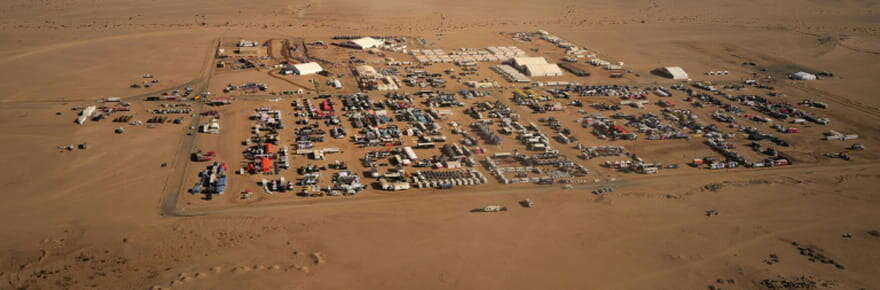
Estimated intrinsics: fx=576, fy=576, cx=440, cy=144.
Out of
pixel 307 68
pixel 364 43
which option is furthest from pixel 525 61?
pixel 307 68

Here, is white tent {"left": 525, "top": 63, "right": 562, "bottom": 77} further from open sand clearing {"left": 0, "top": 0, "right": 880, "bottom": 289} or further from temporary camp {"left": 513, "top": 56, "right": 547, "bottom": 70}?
open sand clearing {"left": 0, "top": 0, "right": 880, "bottom": 289}

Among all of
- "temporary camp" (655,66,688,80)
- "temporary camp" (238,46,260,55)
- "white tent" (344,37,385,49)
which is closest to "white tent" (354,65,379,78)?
"white tent" (344,37,385,49)

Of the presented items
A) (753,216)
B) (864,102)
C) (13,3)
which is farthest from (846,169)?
(13,3)

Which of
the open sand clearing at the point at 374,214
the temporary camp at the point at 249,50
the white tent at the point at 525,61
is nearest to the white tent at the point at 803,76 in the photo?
the open sand clearing at the point at 374,214

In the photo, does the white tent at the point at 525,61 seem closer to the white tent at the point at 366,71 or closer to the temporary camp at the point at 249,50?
Answer: the white tent at the point at 366,71

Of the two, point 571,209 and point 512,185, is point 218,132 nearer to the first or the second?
point 512,185
